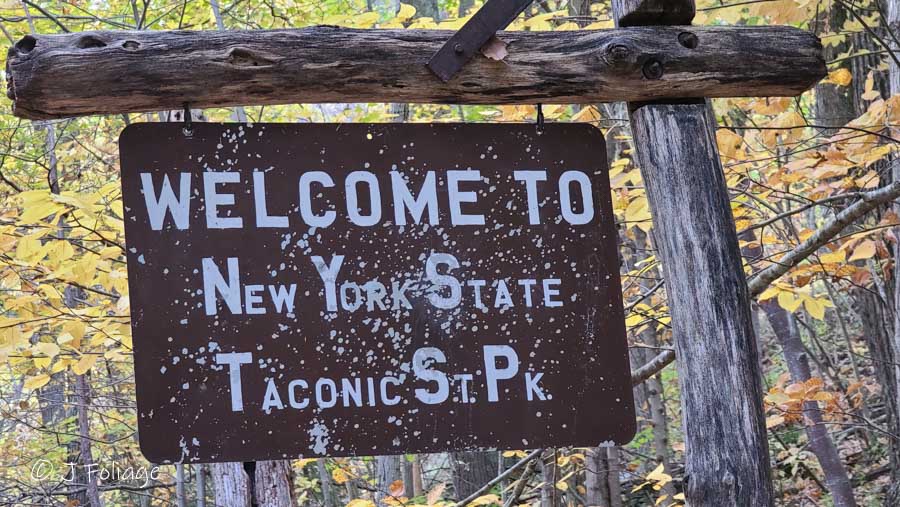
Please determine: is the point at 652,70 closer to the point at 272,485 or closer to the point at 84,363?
the point at 272,485

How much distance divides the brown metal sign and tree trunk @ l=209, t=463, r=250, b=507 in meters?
2.65

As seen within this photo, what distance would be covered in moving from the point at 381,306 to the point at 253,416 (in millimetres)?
435

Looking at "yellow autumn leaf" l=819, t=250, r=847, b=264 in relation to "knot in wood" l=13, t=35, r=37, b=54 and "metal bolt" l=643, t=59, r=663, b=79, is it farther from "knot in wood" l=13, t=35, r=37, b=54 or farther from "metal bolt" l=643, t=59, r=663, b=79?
"knot in wood" l=13, t=35, r=37, b=54

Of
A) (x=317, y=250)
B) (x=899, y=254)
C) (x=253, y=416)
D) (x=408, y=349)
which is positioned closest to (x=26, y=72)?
(x=317, y=250)

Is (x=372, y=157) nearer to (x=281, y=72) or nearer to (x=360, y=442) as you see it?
(x=281, y=72)

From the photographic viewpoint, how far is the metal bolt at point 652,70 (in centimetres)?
237

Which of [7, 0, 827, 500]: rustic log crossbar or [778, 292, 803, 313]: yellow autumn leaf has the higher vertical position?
[7, 0, 827, 500]: rustic log crossbar

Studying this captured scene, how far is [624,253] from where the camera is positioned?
32.3 feet

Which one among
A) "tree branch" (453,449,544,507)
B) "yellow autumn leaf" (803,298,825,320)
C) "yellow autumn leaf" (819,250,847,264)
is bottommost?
"tree branch" (453,449,544,507)

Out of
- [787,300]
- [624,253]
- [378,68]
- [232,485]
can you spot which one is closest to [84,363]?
[232,485]

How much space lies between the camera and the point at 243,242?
221cm

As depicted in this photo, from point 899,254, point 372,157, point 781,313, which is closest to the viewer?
point 372,157

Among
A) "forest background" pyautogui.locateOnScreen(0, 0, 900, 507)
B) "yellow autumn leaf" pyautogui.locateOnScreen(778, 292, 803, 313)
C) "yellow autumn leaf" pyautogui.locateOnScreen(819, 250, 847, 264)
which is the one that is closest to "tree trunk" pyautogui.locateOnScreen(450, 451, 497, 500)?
"forest background" pyautogui.locateOnScreen(0, 0, 900, 507)

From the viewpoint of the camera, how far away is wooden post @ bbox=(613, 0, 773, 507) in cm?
225
